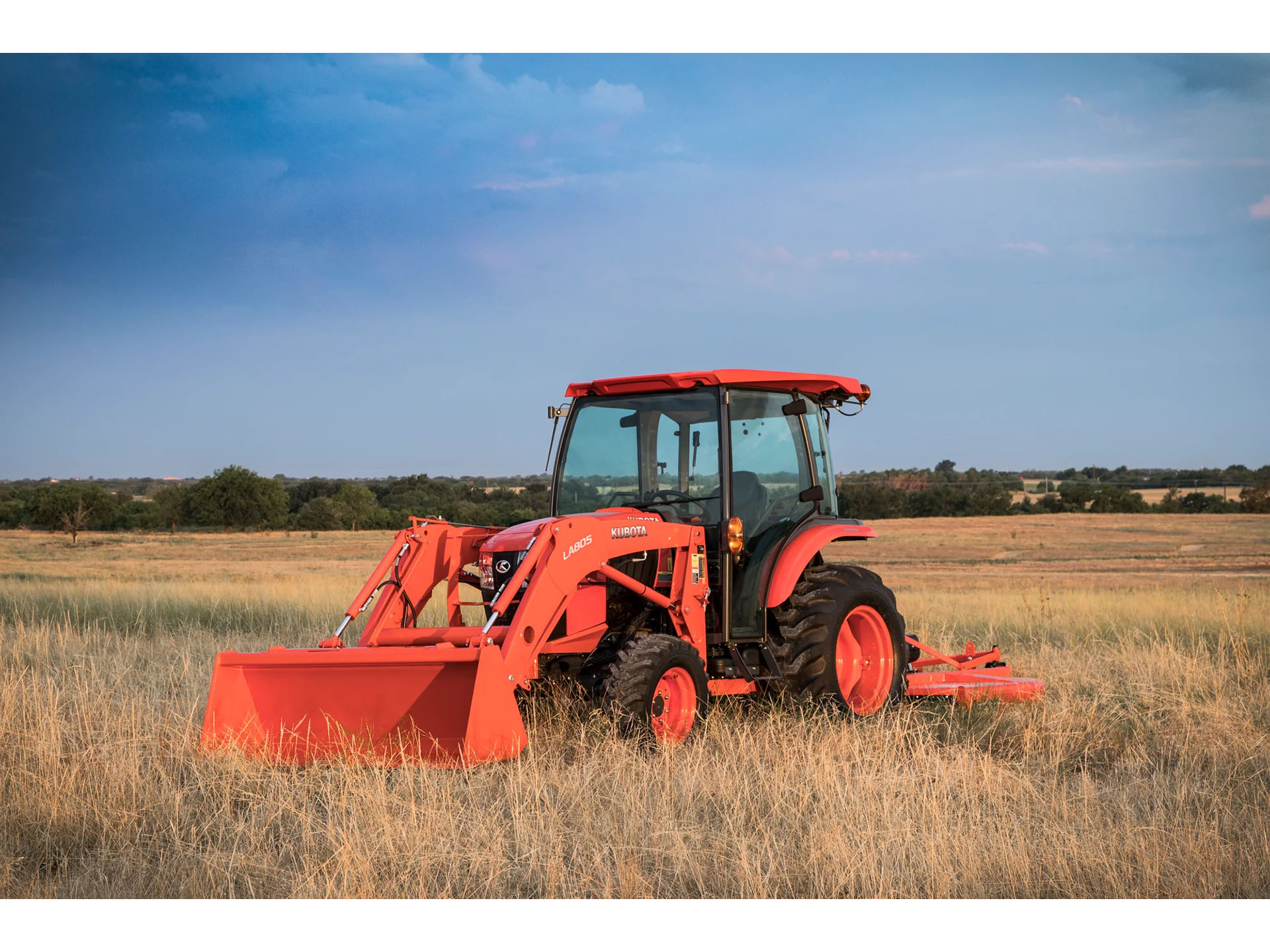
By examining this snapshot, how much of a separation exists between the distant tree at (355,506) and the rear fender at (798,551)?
45.2 metres

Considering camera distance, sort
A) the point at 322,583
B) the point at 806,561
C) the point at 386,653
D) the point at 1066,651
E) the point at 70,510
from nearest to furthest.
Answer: the point at 386,653
the point at 806,561
the point at 1066,651
the point at 322,583
the point at 70,510

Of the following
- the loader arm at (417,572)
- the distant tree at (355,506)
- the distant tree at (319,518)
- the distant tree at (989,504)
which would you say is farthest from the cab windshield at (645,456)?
the distant tree at (989,504)

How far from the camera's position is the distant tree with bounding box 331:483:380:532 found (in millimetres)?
52312

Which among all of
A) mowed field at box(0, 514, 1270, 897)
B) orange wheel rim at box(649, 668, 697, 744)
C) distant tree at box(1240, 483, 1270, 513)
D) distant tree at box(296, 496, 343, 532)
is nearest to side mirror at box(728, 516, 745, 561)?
orange wheel rim at box(649, 668, 697, 744)

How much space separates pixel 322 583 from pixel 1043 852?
18806 mm

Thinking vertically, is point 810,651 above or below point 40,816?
above

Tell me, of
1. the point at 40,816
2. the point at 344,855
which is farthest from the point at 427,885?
the point at 40,816

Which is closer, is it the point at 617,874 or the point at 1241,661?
the point at 617,874

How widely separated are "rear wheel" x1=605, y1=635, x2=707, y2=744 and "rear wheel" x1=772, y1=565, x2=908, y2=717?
39.4 inches

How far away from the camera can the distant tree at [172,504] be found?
174 feet

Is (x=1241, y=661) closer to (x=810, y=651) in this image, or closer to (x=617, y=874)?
(x=810, y=651)

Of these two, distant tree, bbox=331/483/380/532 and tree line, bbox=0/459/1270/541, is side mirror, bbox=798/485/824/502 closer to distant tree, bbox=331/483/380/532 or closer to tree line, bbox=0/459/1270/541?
tree line, bbox=0/459/1270/541

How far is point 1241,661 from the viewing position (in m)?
10.8

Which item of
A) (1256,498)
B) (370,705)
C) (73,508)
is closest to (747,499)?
(370,705)
